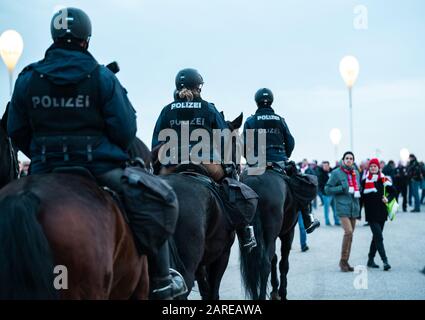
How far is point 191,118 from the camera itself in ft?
23.4

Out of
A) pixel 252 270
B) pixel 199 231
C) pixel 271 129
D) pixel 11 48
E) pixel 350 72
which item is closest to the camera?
pixel 199 231

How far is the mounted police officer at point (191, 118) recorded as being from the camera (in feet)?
23.4

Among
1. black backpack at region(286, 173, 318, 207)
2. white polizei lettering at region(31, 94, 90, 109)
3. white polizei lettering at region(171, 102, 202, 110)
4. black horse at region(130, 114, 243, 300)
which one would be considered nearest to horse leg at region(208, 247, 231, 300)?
black horse at region(130, 114, 243, 300)

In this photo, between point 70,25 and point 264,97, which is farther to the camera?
point 264,97

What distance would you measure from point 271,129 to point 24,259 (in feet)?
22.9

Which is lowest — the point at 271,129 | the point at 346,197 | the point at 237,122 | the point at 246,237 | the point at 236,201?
the point at 346,197

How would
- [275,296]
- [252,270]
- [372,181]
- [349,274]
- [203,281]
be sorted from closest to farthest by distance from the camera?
1. [203,281]
2. [252,270]
3. [275,296]
4. [349,274]
5. [372,181]

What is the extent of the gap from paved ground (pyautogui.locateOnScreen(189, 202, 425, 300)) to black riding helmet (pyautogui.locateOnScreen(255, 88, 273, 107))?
3.01 meters

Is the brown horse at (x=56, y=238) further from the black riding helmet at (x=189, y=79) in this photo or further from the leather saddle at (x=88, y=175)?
the black riding helmet at (x=189, y=79)

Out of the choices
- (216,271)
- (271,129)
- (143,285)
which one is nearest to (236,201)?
(216,271)

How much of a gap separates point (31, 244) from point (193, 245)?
296 centimetres

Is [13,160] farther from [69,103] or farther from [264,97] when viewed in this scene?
[264,97]
